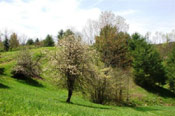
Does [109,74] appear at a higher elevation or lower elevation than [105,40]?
lower

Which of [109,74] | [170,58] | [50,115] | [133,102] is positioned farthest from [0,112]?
[170,58]

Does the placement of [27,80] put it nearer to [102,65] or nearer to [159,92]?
[102,65]

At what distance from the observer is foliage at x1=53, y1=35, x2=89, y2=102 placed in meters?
18.3

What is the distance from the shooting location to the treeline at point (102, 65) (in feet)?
61.9

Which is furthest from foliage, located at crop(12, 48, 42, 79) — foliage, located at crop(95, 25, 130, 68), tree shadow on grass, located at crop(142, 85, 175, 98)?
tree shadow on grass, located at crop(142, 85, 175, 98)

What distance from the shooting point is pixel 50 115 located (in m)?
6.35

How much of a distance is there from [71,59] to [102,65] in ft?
39.5

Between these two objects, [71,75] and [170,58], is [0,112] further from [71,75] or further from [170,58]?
[170,58]

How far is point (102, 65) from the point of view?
2961 cm

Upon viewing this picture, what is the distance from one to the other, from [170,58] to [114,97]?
138 ft

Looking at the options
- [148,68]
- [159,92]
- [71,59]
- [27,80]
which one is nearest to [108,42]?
[148,68]

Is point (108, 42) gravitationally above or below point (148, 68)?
above

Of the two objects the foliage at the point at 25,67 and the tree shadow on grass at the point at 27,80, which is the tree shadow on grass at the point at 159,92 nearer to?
the tree shadow on grass at the point at 27,80

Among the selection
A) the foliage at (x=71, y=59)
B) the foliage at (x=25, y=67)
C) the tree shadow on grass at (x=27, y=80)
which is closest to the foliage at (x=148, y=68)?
the foliage at (x=25, y=67)
